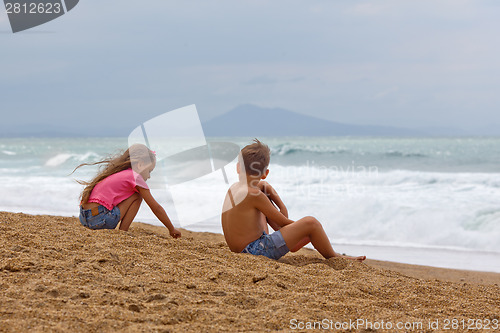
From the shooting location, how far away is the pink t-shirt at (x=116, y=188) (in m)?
4.23

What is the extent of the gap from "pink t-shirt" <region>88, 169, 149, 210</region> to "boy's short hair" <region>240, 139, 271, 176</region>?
103 centimetres

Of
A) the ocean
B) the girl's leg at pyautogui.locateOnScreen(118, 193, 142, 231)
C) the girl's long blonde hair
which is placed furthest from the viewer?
the ocean

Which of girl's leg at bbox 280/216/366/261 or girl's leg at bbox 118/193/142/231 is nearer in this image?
girl's leg at bbox 280/216/366/261

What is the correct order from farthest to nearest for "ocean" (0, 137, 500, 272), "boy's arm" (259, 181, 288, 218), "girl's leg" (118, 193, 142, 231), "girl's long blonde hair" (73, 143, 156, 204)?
"ocean" (0, 137, 500, 272)
"girl's long blonde hair" (73, 143, 156, 204)
"girl's leg" (118, 193, 142, 231)
"boy's arm" (259, 181, 288, 218)

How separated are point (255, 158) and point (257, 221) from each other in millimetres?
490

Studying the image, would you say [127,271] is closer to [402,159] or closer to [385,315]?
[385,315]

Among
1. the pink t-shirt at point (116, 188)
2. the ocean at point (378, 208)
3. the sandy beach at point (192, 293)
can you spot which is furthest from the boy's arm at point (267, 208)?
the ocean at point (378, 208)

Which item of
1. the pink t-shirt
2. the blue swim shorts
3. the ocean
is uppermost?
the pink t-shirt

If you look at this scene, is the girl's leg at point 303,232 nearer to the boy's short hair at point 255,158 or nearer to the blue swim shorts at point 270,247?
the blue swim shorts at point 270,247

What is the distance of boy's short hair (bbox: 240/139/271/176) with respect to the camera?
3.69 m

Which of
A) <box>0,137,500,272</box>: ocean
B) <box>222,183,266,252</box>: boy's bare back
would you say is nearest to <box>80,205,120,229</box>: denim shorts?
<box>222,183,266,252</box>: boy's bare back

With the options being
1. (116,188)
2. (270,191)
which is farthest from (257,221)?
(116,188)

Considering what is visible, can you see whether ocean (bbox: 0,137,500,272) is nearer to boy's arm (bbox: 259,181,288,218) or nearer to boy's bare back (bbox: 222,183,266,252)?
boy's arm (bbox: 259,181,288,218)

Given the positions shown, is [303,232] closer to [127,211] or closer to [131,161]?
[127,211]
